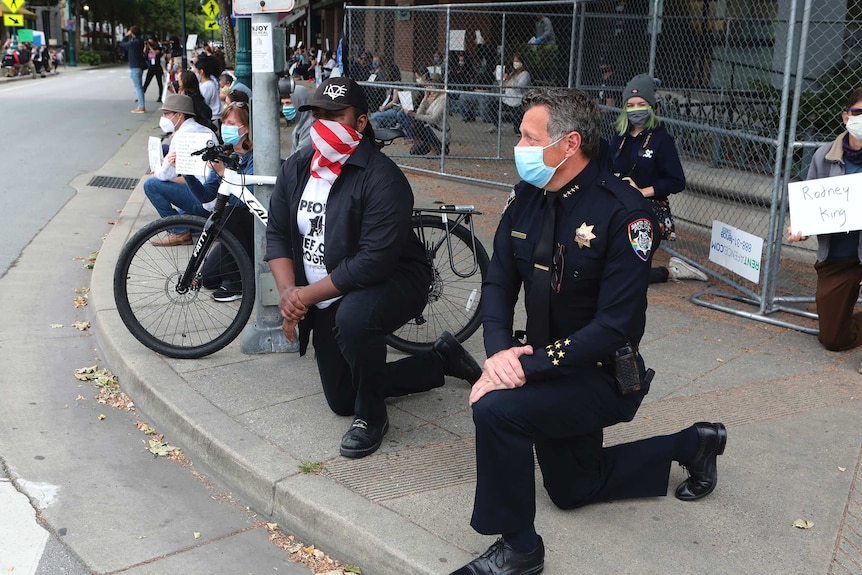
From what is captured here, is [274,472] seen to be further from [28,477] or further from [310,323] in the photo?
[28,477]

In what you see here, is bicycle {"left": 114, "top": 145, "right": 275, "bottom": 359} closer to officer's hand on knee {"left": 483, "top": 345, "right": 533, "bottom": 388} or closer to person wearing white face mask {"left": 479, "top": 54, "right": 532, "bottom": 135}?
officer's hand on knee {"left": 483, "top": 345, "right": 533, "bottom": 388}

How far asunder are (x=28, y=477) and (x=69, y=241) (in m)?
5.31

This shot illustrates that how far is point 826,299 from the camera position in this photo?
18.5ft

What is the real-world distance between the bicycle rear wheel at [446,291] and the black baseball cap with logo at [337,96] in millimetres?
1183

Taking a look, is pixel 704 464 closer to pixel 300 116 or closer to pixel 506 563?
pixel 506 563

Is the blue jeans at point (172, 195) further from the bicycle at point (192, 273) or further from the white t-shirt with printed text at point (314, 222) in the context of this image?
the white t-shirt with printed text at point (314, 222)

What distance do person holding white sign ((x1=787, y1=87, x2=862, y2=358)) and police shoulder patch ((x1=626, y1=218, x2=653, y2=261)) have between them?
296cm

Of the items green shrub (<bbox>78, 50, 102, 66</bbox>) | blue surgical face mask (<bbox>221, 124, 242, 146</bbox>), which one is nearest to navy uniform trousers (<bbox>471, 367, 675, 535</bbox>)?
blue surgical face mask (<bbox>221, 124, 242, 146</bbox>)

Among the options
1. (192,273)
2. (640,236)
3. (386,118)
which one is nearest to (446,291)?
(192,273)

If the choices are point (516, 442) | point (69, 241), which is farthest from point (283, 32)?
point (69, 241)

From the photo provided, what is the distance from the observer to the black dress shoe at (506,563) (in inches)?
120

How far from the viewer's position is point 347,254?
13.6 feet

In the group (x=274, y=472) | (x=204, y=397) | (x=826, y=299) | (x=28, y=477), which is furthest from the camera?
(x=826, y=299)

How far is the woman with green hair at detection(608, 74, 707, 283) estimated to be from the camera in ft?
22.0
